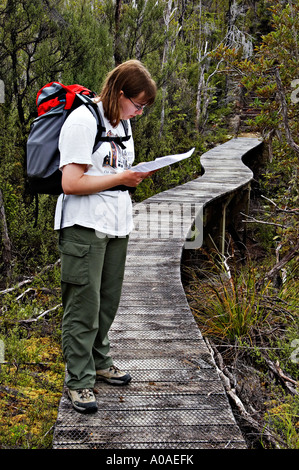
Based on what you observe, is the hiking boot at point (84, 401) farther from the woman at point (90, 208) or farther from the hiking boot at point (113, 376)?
the hiking boot at point (113, 376)

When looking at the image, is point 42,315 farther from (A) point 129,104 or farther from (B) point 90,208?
(A) point 129,104

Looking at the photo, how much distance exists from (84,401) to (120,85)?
1.69m

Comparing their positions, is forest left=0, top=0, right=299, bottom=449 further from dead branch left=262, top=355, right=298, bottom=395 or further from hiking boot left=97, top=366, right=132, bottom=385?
hiking boot left=97, top=366, right=132, bottom=385

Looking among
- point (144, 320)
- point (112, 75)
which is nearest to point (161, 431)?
point (144, 320)

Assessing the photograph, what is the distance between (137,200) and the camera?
9953 millimetres

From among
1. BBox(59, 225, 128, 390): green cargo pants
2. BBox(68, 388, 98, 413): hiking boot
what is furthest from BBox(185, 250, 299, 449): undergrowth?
BBox(59, 225, 128, 390): green cargo pants

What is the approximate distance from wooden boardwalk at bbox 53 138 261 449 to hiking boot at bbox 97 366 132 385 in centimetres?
4

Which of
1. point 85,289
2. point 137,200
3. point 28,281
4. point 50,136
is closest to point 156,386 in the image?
point 85,289

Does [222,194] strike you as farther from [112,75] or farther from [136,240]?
[112,75]

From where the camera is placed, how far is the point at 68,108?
7.55ft

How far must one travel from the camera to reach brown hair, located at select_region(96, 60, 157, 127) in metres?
2.38

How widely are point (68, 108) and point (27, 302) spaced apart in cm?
313

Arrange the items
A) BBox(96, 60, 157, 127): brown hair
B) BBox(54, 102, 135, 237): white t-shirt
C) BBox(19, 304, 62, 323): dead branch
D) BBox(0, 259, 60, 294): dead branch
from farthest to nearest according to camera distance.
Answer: BBox(0, 259, 60, 294): dead branch → BBox(19, 304, 62, 323): dead branch → BBox(96, 60, 157, 127): brown hair → BBox(54, 102, 135, 237): white t-shirt

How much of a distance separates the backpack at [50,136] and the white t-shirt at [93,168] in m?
0.05
